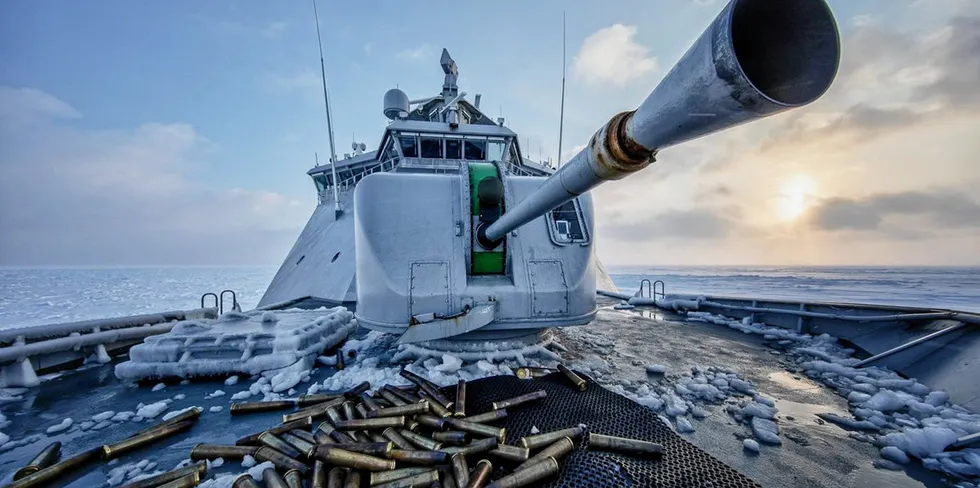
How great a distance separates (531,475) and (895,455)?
9.74 feet

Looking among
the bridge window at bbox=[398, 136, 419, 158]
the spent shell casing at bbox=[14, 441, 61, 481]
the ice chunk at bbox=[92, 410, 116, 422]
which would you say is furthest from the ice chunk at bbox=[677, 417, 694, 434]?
the bridge window at bbox=[398, 136, 419, 158]

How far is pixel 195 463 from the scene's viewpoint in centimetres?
275

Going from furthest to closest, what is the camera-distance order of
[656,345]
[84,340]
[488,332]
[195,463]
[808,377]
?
[656,345], [84,340], [488,332], [808,377], [195,463]

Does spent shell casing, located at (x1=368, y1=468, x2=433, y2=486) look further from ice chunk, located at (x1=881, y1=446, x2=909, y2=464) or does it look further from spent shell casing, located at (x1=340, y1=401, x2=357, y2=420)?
ice chunk, located at (x1=881, y1=446, x2=909, y2=464)

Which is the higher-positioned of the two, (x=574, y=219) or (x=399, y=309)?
(x=574, y=219)

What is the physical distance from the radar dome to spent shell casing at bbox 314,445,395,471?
51.9ft

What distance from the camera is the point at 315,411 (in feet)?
11.7

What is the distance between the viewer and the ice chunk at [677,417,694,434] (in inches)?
127

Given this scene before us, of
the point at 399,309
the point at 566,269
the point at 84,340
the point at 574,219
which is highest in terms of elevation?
the point at 574,219

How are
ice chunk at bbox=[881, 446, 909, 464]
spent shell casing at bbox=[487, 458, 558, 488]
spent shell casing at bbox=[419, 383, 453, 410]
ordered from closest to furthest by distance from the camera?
spent shell casing at bbox=[487, 458, 558, 488]
ice chunk at bbox=[881, 446, 909, 464]
spent shell casing at bbox=[419, 383, 453, 410]

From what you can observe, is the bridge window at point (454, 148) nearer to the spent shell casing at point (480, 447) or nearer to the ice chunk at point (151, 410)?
the ice chunk at point (151, 410)

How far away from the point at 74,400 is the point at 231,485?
361 centimetres

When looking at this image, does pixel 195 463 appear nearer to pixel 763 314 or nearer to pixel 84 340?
pixel 84 340

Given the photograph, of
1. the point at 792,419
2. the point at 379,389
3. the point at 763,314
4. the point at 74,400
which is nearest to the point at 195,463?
the point at 379,389
